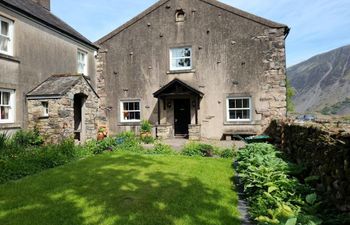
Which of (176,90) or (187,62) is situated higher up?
(187,62)

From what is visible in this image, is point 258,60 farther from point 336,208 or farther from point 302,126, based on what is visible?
point 336,208

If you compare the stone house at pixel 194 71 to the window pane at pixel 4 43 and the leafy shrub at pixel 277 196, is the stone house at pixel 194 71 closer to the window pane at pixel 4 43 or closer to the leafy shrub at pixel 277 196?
the window pane at pixel 4 43

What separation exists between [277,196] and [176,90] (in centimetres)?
1298

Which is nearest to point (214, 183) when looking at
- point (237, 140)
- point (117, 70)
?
point (237, 140)

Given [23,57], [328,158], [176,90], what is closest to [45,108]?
[23,57]

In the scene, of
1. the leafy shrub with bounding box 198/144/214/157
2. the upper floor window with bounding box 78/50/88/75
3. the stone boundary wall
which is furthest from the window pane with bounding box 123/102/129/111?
the stone boundary wall

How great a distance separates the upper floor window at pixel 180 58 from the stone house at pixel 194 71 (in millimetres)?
65

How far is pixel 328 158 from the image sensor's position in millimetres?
5105

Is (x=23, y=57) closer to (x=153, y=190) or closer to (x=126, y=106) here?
(x=126, y=106)

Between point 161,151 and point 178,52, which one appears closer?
point 161,151

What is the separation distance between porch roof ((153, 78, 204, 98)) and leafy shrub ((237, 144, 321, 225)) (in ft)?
35.0

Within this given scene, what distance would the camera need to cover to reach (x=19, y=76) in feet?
43.0

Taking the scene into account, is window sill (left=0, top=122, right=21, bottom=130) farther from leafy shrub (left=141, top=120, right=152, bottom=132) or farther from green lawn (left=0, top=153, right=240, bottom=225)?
leafy shrub (left=141, top=120, right=152, bottom=132)

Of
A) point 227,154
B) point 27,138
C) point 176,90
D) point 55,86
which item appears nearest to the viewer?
point 227,154
